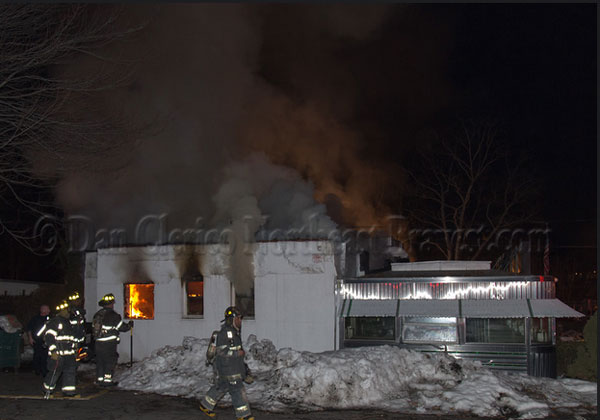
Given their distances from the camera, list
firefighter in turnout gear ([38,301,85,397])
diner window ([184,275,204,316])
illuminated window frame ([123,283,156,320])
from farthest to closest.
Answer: illuminated window frame ([123,283,156,320])
diner window ([184,275,204,316])
firefighter in turnout gear ([38,301,85,397])

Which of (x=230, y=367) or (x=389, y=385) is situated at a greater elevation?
(x=230, y=367)

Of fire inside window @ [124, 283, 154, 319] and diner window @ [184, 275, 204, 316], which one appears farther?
fire inside window @ [124, 283, 154, 319]

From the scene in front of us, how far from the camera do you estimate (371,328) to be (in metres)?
14.3

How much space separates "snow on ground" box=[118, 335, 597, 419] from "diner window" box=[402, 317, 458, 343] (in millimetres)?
1480

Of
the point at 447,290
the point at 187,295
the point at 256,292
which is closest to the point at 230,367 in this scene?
the point at 256,292

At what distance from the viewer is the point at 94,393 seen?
1134cm

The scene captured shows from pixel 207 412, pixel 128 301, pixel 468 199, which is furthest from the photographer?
pixel 468 199

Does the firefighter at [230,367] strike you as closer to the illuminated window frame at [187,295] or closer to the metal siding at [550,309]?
the illuminated window frame at [187,295]

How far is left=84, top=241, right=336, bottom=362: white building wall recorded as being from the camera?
1457 cm

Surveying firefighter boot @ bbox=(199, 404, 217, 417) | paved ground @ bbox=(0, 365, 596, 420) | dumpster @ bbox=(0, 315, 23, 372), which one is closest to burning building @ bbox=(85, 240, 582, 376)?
dumpster @ bbox=(0, 315, 23, 372)

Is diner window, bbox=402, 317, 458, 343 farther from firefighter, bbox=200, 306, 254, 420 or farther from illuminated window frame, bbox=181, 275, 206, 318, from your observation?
firefighter, bbox=200, 306, 254, 420

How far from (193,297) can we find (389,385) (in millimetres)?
7010

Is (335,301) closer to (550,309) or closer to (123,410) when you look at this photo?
(550,309)

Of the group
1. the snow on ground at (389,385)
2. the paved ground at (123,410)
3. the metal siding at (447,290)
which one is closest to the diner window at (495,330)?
the metal siding at (447,290)
